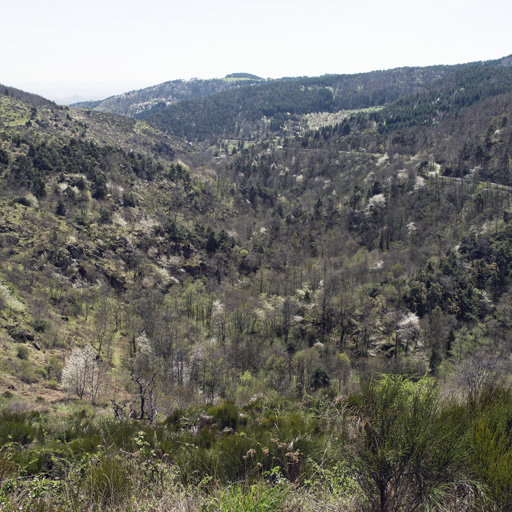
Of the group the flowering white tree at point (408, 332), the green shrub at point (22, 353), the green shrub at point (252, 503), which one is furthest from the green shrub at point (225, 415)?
the flowering white tree at point (408, 332)

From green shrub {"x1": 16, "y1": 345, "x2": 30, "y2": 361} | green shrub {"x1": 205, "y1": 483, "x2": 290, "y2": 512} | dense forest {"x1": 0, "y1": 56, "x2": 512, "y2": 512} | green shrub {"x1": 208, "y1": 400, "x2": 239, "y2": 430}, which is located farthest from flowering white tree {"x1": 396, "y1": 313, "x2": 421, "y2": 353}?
green shrub {"x1": 205, "y1": 483, "x2": 290, "y2": 512}

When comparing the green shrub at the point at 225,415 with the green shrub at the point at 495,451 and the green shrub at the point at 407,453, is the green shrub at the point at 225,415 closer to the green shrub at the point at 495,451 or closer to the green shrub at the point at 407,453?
the green shrub at the point at 407,453

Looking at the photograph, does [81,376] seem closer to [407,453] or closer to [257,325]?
[407,453]

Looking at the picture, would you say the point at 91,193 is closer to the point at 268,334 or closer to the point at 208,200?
the point at 208,200

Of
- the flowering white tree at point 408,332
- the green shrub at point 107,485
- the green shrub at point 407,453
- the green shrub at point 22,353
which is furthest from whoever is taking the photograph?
the flowering white tree at point 408,332

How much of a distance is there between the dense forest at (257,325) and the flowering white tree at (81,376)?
0.30 m

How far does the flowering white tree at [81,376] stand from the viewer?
2995 centimetres

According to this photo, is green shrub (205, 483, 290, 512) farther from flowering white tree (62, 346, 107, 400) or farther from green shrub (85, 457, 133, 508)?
flowering white tree (62, 346, 107, 400)

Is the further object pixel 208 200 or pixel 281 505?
pixel 208 200

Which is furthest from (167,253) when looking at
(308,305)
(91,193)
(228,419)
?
(228,419)

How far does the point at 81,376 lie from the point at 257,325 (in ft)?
115

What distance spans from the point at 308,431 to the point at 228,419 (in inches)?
134

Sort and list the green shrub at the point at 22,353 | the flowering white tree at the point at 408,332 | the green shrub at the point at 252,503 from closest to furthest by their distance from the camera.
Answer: the green shrub at the point at 252,503, the green shrub at the point at 22,353, the flowering white tree at the point at 408,332

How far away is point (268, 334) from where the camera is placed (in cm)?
6084
